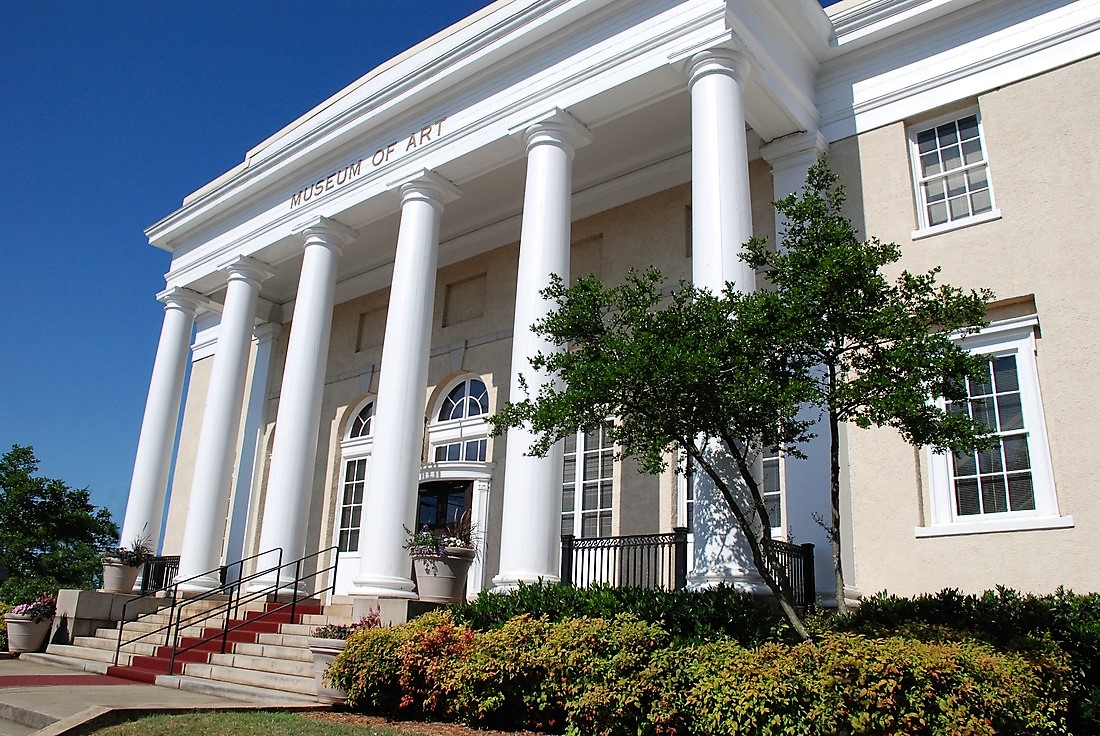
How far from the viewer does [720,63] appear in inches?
506

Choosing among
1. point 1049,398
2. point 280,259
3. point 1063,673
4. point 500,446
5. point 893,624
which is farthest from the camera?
point 280,259

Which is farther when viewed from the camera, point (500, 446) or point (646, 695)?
point (500, 446)

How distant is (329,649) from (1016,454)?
9.33m

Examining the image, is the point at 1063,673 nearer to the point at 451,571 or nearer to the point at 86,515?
the point at 451,571

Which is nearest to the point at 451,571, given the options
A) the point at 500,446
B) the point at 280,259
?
the point at 500,446

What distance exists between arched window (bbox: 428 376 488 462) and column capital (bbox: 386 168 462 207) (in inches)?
176

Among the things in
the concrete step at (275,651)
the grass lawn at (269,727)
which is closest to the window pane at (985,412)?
the grass lawn at (269,727)

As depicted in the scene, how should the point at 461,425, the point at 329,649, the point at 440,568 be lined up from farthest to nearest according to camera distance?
1. the point at 461,425
2. the point at 440,568
3. the point at 329,649

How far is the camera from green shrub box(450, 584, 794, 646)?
8977mm

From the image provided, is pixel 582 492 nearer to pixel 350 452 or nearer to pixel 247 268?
pixel 350 452

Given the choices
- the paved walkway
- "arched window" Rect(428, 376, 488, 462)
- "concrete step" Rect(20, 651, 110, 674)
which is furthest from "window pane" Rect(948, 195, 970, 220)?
"concrete step" Rect(20, 651, 110, 674)

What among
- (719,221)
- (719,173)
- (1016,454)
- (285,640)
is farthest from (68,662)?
(1016,454)

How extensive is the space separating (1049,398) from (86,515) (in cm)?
3298

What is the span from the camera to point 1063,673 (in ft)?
25.1
